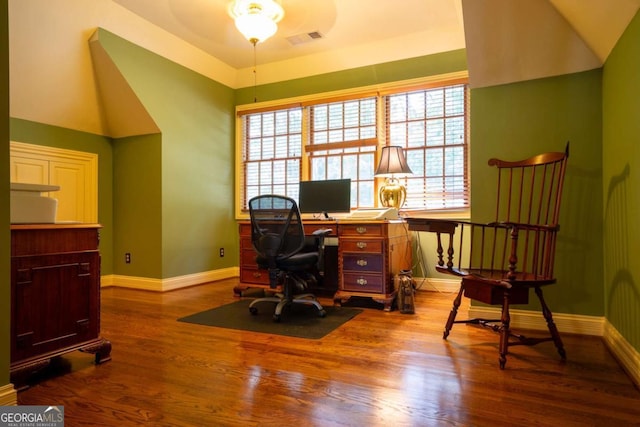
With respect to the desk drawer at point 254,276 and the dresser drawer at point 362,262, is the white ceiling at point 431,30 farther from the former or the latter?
the desk drawer at point 254,276

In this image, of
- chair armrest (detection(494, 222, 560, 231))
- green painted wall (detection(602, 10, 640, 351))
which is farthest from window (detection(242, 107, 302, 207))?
green painted wall (detection(602, 10, 640, 351))

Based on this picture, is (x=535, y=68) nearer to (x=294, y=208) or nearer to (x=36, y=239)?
(x=294, y=208)

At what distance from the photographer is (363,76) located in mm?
4473

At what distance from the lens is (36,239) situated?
1.78 meters

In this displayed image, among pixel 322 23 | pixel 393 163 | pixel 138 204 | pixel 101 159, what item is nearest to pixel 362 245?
pixel 393 163

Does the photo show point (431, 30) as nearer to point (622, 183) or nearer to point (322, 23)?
point (322, 23)

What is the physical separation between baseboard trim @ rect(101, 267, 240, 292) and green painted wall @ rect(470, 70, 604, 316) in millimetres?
3398

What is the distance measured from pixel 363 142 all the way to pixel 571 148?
2.28m

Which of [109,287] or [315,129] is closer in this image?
[109,287]

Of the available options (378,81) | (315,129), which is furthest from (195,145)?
(378,81)

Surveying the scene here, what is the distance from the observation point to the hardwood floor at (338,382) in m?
1.48

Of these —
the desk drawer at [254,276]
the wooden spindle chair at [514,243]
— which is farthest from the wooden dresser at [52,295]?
the wooden spindle chair at [514,243]

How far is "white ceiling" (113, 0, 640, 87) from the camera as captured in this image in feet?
7.51

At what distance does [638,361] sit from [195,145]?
446 centimetres
